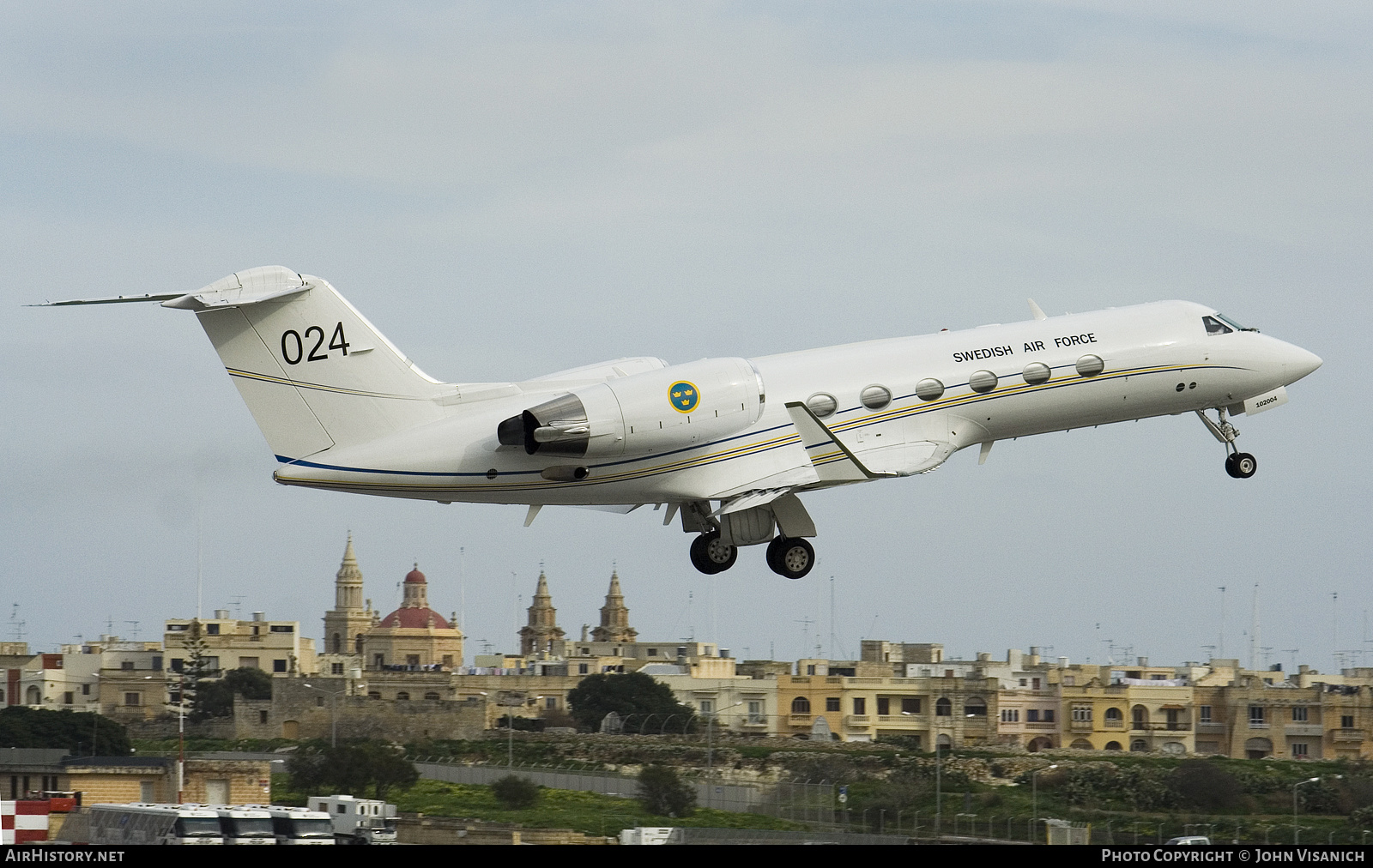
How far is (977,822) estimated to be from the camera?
42.1m

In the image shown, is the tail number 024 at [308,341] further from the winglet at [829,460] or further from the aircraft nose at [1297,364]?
the aircraft nose at [1297,364]

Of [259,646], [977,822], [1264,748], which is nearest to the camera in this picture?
[977,822]

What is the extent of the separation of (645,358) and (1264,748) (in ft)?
162

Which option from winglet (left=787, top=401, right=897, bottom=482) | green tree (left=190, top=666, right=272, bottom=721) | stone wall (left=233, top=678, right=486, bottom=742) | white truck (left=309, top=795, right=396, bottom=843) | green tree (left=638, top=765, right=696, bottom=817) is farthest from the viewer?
green tree (left=190, top=666, right=272, bottom=721)

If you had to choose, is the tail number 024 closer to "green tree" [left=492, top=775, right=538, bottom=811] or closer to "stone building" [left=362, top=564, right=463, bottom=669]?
"green tree" [left=492, top=775, right=538, bottom=811]

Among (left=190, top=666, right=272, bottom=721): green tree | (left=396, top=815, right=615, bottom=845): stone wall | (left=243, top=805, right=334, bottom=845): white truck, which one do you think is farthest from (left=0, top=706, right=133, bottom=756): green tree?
(left=243, top=805, right=334, bottom=845): white truck

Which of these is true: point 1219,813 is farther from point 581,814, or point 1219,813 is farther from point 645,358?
point 645,358

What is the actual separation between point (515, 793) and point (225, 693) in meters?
44.5

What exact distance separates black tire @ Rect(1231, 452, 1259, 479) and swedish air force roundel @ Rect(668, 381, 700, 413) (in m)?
13.1

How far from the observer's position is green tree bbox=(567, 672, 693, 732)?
76000 millimetres

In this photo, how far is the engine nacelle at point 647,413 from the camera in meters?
29.2

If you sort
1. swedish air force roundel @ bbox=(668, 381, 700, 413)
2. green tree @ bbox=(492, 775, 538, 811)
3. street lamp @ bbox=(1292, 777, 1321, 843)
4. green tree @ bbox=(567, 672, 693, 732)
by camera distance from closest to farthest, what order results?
swedish air force roundel @ bbox=(668, 381, 700, 413)
street lamp @ bbox=(1292, 777, 1321, 843)
green tree @ bbox=(492, 775, 538, 811)
green tree @ bbox=(567, 672, 693, 732)

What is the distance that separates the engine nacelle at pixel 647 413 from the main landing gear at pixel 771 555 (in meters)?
2.75
